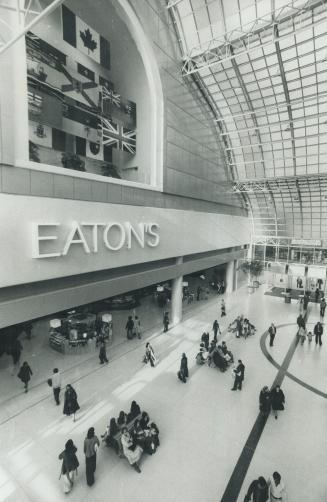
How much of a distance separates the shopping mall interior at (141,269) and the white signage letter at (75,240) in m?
0.08

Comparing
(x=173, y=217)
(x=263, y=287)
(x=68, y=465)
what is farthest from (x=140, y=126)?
(x=263, y=287)

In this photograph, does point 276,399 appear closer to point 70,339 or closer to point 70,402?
point 70,402

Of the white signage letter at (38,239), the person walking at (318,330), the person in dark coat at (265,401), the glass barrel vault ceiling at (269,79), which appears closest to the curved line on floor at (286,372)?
the person walking at (318,330)

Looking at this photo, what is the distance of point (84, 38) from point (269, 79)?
1511 centimetres

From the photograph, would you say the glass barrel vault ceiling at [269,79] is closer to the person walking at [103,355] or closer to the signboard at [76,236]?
the signboard at [76,236]

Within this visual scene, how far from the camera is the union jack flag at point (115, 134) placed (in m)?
16.4

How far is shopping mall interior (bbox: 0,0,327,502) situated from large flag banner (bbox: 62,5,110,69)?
8 centimetres

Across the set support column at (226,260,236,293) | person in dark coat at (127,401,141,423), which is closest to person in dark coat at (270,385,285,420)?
person in dark coat at (127,401,141,423)

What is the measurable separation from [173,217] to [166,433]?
11652mm

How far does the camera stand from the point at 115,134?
16.5m

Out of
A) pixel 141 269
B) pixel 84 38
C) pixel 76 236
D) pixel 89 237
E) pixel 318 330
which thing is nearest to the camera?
pixel 76 236

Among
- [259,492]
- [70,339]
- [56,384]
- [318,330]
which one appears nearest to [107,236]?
[70,339]

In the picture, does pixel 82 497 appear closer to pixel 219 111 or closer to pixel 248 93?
pixel 219 111

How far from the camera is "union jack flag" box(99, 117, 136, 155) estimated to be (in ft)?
53.9
